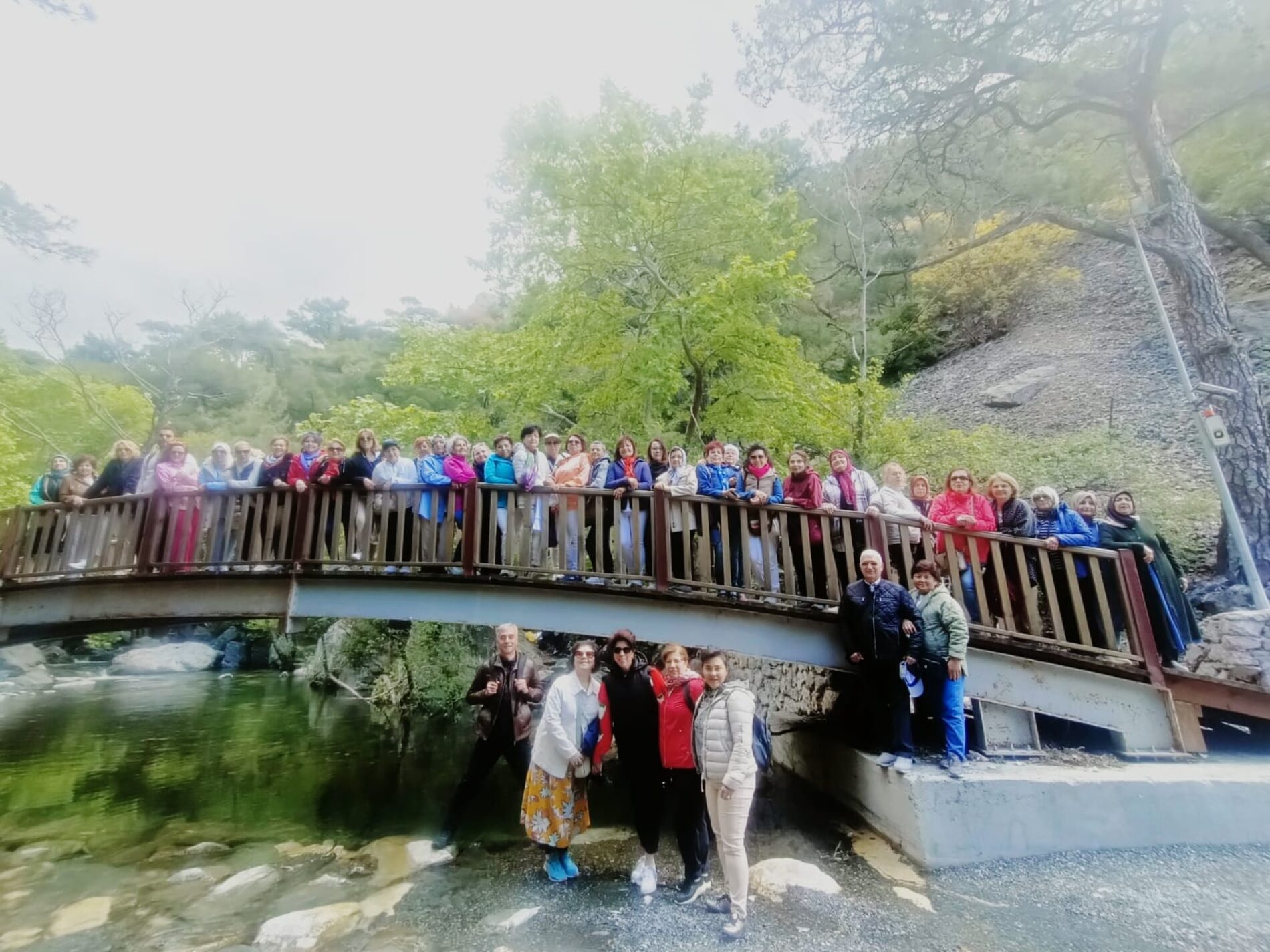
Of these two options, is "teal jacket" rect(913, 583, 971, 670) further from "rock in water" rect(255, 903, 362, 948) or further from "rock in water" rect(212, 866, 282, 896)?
"rock in water" rect(212, 866, 282, 896)

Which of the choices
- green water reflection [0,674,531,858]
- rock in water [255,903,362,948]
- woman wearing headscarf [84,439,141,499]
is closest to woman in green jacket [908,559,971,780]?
green water reflection [0,674,531,858]

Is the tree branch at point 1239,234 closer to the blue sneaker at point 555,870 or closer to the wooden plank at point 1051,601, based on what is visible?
the wooden plank at point 1051,601

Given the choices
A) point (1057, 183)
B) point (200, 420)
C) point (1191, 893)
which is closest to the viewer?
point (1191, 893)

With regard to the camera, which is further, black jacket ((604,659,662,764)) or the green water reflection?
the green water reflection

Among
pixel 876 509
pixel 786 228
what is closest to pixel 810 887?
pixel 876 509

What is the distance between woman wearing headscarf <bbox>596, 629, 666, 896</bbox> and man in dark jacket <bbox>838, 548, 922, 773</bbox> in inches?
66.8

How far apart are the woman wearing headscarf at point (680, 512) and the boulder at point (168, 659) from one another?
21.0 meters

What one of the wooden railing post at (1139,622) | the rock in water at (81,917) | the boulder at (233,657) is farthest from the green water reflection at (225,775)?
the boulder at (233,657)

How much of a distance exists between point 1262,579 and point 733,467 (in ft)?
21.8

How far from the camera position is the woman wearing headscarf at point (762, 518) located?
523 centimetres

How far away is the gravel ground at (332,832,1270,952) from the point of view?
11.2 ft

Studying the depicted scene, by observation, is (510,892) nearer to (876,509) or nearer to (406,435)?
(876,509)

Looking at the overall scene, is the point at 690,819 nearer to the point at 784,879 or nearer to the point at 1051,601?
the point at 784,879

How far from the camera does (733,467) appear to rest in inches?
232
